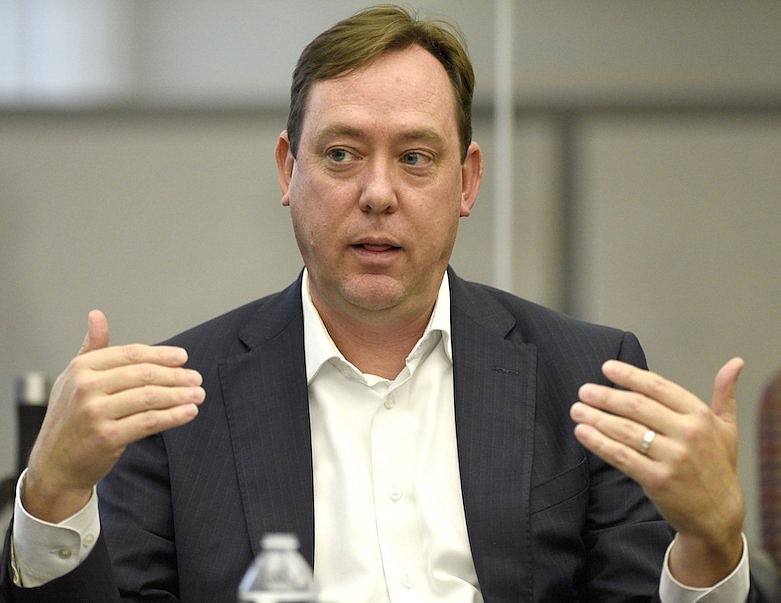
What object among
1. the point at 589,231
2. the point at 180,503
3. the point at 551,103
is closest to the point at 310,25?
the point at 551,103

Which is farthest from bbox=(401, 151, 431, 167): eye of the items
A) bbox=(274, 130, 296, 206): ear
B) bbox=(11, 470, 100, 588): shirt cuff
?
bbox=(11, 470, 100, 588): shirt cuff

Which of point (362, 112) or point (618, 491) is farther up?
point (362, 112)

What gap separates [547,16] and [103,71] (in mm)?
1367

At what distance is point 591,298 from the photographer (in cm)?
380

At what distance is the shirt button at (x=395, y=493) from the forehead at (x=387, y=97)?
56 centimetres

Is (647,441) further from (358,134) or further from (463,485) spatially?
(358,134)

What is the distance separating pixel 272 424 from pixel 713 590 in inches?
28.0

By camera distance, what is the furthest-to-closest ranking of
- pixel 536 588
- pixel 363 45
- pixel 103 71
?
pixel 103 71, pixel 363 45, pixel 536 588

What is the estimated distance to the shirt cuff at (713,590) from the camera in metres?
1.58

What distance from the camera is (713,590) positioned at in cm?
157

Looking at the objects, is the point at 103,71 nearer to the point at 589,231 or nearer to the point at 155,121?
the point at 155,121

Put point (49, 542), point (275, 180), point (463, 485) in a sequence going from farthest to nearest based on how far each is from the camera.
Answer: point (275, 180)
point (463, 485)
point (49, 542)

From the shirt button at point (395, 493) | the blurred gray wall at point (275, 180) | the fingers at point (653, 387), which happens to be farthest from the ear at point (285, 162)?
the blurred gray wall at point (275, 180)

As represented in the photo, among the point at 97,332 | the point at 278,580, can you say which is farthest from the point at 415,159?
the point at 278,580
